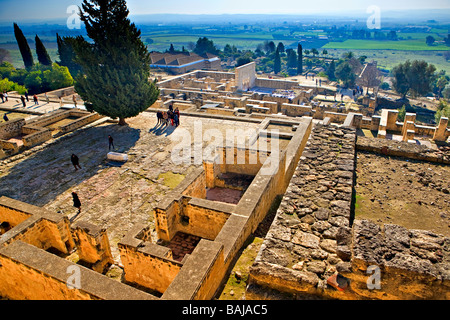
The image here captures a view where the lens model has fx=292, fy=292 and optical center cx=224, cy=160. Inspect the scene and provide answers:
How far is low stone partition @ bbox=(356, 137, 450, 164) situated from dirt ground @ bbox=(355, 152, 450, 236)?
0.20 metres

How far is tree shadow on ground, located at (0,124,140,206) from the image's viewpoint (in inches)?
438

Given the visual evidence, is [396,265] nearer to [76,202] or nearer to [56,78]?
[76,202]

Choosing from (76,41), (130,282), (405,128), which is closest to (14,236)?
(130,282)

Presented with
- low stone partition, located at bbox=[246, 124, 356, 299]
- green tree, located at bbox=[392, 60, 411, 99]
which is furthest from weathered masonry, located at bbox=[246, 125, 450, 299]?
green tree, located at bbox=[392, 60, 411, 99]

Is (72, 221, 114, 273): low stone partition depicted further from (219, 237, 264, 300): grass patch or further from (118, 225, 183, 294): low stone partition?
(219, 237, 264, 300): grass patch

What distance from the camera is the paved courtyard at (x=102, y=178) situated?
990 centimetres

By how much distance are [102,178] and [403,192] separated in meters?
10.5

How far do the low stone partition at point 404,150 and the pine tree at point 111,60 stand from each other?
40.4 ft

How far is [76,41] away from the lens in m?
15.6

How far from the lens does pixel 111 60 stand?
16188 millimetres

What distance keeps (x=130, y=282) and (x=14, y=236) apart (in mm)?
3081

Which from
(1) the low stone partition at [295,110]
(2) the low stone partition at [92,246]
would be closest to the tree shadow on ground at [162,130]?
(2) the low stone partition at [92,246]
